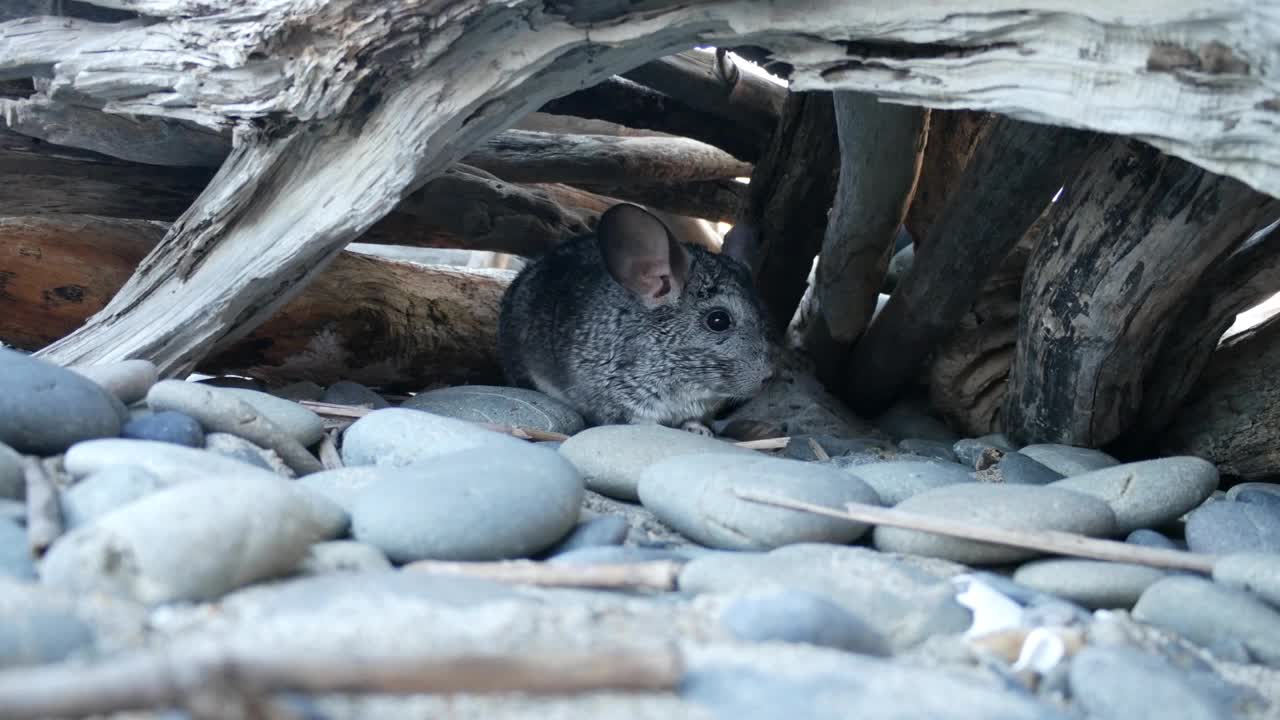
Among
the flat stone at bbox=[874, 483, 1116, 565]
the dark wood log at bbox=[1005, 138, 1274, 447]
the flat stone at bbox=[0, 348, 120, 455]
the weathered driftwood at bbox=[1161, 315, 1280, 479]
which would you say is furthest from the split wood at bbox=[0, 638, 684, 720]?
the weathered driftwood at bbox=[1161, 315, 1280, 479]

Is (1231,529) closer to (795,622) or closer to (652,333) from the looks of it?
(795,622)

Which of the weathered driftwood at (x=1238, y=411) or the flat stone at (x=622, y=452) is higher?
the weathered driftwood at (x=1238, y=411)

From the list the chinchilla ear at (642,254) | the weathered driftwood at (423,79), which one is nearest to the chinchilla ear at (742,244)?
the chinchilla ear at (642,254)

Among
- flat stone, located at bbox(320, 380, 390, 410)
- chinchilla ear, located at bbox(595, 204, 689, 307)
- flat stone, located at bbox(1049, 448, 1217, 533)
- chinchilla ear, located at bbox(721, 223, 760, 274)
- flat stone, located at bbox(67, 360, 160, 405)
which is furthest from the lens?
chinchilla ear, located at bbox(721, 223, 760, 274)

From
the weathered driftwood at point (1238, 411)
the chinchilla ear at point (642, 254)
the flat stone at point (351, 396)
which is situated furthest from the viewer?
the chinchilla ear at point (642, 254)

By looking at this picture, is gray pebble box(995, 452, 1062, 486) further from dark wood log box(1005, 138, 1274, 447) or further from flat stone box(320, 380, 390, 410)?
flat stone box(320, 380, 390, 410)

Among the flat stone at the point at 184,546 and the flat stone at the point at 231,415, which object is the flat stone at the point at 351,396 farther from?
the flat stone at the point at 184,546
